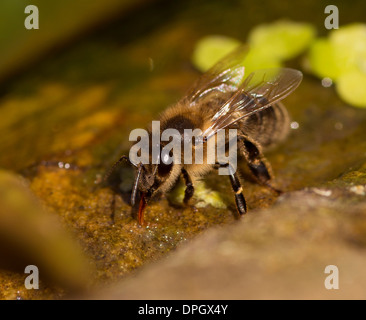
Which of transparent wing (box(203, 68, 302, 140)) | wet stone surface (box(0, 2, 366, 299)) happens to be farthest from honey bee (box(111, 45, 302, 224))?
wet stone surface (box(0, 2, 366, 299))

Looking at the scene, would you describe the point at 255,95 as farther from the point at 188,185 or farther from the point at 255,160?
the point at 188,185

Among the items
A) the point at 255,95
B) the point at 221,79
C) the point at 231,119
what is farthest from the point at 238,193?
the point at 221,79

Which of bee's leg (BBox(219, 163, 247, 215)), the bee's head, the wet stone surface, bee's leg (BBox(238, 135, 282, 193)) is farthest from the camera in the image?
bee's leg (BBox(238, 135, 282, 193))

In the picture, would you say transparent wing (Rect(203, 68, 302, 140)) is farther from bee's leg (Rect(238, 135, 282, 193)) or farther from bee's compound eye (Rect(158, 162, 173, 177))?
bee's compound eye (Rect(158, 162, 173, 177))

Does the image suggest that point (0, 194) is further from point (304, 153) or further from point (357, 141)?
point (357, 141)

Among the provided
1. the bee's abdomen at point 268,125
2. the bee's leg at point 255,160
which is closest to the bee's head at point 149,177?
the bee's leg at point 255,160
